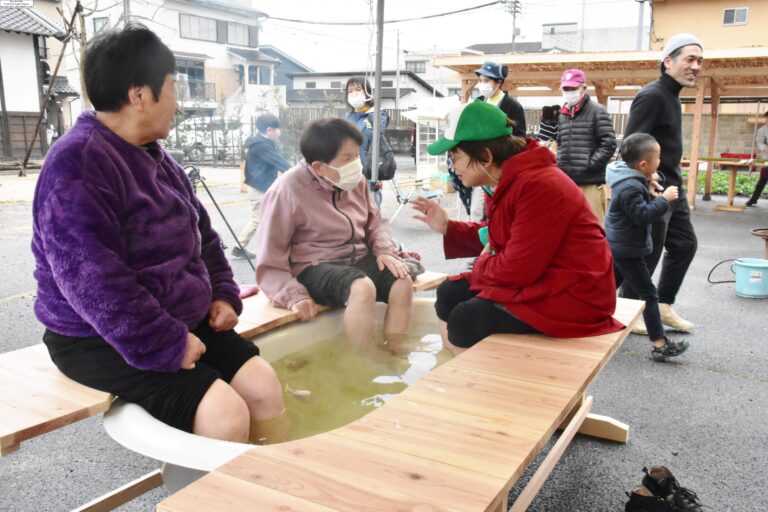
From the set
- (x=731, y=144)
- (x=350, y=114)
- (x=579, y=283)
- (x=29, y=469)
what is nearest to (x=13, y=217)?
(x=350, y=114)

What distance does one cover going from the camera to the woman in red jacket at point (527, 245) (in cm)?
202

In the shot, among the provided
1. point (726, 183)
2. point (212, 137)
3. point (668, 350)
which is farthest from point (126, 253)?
point (726, 183)

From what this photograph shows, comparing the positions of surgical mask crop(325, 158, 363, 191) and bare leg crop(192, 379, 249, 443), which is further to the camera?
surgical mask crop(325, 158, 363, 191)

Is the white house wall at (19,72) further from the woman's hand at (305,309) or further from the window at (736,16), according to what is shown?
the window at (736,16)

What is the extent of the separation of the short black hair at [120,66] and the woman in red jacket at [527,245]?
40.5 inches

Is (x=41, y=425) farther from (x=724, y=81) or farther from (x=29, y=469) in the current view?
(x=724, y=81)

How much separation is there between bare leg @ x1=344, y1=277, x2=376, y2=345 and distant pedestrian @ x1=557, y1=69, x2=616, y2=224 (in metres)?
2.94

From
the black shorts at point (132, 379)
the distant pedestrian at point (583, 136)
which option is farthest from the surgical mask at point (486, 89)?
the black shorts at point (132, 379)

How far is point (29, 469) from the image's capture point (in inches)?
90.2

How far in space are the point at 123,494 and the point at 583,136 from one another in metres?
4.30

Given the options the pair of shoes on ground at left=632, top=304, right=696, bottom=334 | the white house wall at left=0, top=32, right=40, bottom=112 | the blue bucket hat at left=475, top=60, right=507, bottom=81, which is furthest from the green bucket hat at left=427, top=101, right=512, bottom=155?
the white house wall at left=0, top=32, right=40, bottom=112

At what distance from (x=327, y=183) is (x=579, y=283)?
123 centimetres

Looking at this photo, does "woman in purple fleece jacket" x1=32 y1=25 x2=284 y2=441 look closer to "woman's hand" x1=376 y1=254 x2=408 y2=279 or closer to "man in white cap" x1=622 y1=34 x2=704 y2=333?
"woman's hand" x1=376 y1=254 x2=408 y2=279

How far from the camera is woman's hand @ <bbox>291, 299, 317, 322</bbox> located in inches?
101
